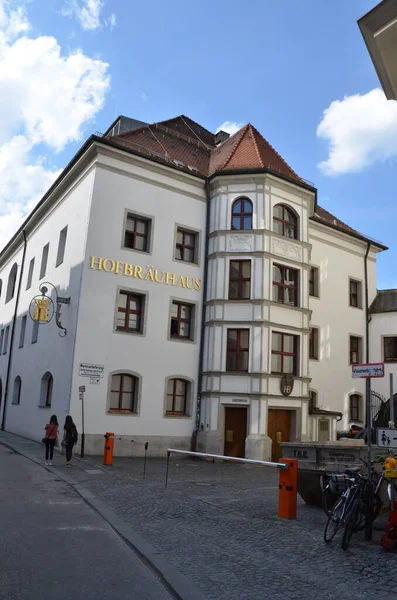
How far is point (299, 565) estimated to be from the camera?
6520mm

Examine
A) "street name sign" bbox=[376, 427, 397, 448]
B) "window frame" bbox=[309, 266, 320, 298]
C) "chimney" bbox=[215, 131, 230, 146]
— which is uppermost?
"chimney" bbox=[215, 131, 230, 146]

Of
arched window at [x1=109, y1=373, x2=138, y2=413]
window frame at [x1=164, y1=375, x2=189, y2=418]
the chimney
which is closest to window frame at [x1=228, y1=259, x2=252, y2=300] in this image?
window frame at [x1=164, y1=375, x2=189, y2=418]

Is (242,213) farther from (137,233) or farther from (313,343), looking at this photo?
(313,343)

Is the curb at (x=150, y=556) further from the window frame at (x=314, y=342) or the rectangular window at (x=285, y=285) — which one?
the window frame at (x=314, y=342)

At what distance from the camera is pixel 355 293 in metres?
31.1

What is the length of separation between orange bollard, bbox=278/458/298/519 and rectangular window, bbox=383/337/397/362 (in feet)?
71.5

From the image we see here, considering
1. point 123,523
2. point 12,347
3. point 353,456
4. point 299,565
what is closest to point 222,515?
point 123,523

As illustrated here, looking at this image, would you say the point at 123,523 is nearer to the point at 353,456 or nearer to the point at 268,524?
the point at 268,524

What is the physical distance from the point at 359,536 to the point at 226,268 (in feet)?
53.8

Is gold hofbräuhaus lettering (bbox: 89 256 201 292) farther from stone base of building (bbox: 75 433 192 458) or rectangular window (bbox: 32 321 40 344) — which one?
rectangular window (bbox: 32 321 40 344)

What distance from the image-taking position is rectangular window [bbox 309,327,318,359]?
91.8ft

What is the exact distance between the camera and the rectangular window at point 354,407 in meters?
29.0

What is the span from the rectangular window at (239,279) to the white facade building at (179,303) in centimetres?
5

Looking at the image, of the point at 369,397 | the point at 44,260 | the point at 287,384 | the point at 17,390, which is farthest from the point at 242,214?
the point at 369,397
